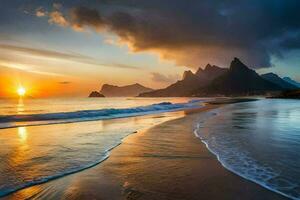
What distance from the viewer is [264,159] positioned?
23.0ft

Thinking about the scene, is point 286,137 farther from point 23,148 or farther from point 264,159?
point 23,148

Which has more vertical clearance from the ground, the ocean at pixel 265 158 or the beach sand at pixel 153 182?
the ocean at pixel 265 158

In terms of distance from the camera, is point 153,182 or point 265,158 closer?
point 153,182

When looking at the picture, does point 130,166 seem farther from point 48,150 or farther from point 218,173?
point 48,150

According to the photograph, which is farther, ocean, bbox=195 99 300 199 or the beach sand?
ocean, bbox=195 99 300 199

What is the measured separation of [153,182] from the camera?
5.32 m

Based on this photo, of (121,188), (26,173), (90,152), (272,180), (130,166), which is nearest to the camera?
(121,188)

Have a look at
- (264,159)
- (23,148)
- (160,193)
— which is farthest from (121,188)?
(23,148)

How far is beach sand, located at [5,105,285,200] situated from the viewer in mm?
4602

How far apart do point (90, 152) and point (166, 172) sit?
3387 mm

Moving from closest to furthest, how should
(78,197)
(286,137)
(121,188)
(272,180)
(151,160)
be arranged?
(78,197) < (121,188) < (272,180) < (151,160) < (286,137)

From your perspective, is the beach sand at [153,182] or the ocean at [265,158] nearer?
the beach sand at [153,182]

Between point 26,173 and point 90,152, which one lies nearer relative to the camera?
point 26,173

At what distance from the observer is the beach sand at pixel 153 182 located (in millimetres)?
4602
